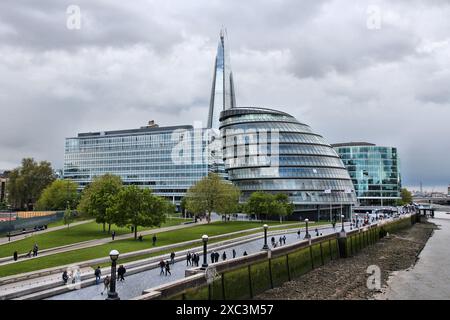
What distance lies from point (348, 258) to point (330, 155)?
58.3m

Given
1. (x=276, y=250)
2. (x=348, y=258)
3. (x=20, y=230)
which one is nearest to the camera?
(x=276, y=250)

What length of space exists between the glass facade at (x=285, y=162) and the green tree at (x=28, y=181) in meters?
55.6

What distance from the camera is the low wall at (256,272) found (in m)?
21.9

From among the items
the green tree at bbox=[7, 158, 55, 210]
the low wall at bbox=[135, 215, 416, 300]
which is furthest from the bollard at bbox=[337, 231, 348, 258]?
the green tree at bbox=[7, 158, 55, 210]

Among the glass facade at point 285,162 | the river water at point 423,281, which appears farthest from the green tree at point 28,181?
the river water at point 423,281

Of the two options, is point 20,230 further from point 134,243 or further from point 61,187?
point 61,187

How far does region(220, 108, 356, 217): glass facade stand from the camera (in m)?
101

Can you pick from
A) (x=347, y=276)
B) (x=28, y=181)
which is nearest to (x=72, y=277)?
(x=347, y=276)

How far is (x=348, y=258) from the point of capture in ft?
169

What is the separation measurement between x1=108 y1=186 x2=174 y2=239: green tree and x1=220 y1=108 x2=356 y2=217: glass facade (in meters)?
50.1

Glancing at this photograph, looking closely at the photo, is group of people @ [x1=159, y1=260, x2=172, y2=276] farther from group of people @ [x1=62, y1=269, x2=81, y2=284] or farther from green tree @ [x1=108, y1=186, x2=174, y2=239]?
green tree @ [x1=108, y1=186, x2=174, y2=239]
